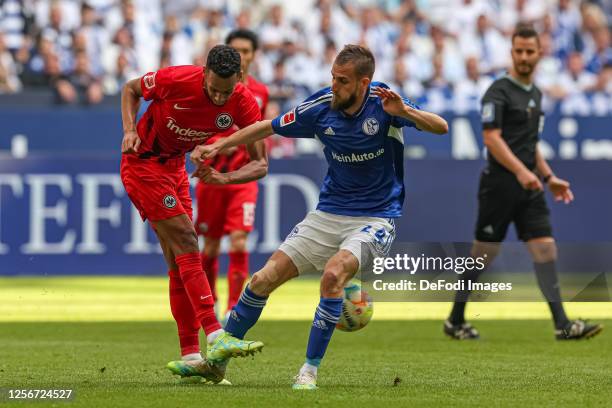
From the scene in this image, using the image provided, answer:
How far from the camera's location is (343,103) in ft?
25.9

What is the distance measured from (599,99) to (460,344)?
35.7 ft

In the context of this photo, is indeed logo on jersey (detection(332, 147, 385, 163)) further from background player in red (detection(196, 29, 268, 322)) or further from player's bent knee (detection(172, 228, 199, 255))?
background player in red (detection(196, 29, 268, 322))

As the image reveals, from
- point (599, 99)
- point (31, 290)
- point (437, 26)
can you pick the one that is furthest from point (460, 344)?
point (437, 26)

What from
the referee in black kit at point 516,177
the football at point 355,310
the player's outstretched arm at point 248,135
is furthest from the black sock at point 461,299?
the player's outstretched arm at point 248,135

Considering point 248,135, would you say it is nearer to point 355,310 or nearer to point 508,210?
point 355,310

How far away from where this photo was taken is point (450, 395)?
24.9 feet

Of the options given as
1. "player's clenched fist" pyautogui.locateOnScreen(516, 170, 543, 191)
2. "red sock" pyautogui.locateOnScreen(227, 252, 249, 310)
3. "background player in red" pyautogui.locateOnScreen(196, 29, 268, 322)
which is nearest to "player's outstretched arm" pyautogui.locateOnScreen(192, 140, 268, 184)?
"player's clenched fist" pyautogui.locateOnScreen(516, 170, 543, 191)

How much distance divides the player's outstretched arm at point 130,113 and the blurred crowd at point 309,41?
10442mm

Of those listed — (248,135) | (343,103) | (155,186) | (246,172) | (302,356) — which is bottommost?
(302,356)

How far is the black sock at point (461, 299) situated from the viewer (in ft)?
32.7

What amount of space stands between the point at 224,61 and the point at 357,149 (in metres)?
0.94

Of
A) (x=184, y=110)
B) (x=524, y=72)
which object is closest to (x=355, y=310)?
(x=184, y=110)

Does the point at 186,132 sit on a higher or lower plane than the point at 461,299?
higher

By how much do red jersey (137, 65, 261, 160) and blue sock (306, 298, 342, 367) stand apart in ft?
4.29
